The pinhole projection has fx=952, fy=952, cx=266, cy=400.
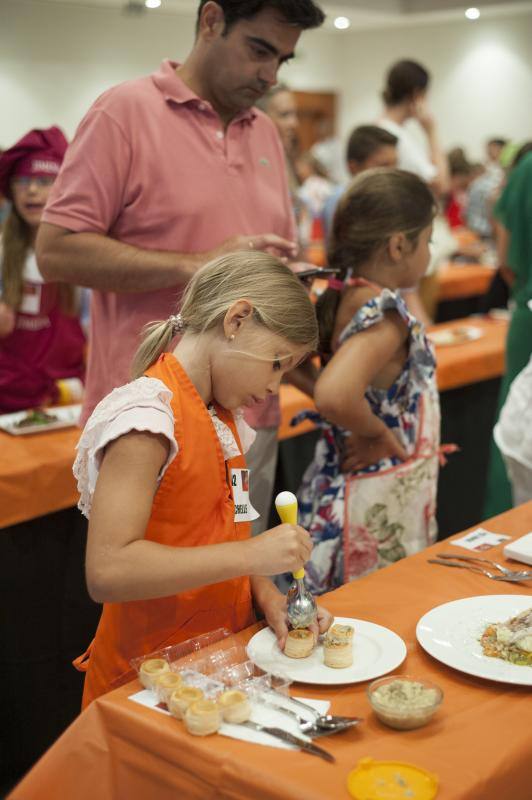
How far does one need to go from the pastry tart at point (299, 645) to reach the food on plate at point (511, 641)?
0.78ft

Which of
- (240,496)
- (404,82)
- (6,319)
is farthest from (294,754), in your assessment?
(404,82)

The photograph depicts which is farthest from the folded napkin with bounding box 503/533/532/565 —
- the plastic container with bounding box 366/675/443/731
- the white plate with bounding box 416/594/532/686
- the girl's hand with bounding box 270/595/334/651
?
the plastic container with bounding box 366/675/443/731

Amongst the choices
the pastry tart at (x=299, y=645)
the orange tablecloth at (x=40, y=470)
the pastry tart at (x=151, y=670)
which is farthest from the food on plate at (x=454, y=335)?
the pastry tart at (x=151, y=670)

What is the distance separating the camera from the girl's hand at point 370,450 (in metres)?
2.09

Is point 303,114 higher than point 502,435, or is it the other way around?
point 303,114

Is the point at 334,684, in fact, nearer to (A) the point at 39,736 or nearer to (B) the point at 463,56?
(A) the point at 39,736

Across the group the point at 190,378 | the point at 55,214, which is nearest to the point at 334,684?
the point at 190,378

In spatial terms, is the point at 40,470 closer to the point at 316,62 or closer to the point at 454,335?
the point at 454,335

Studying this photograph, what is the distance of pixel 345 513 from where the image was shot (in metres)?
2.09

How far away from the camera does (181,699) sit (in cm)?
112

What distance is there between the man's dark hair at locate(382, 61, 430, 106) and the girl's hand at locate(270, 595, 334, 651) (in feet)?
12.4

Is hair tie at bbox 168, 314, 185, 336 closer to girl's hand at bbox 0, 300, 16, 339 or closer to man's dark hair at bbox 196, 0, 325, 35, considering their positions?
man's dark hair at bbox 196, 0, 325, 35

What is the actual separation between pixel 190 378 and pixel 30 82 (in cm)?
884

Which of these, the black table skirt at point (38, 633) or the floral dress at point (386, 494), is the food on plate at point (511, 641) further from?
the black table skirt at point (38, 633)
